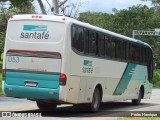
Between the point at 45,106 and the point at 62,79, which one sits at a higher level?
the point at 62,79

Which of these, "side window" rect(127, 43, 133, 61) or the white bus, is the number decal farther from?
"side window" rect(127, 43, 133, 61)

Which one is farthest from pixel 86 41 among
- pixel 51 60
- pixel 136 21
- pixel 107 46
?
pixel 136 21

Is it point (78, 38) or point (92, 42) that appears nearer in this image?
Answer: point (78, 38)

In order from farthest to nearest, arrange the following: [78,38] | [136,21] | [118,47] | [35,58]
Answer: [136,21] → [118,47] → [78,38] → [35,58]

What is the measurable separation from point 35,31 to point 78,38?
5.01 feet

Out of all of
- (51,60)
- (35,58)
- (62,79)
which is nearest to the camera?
(62,79)

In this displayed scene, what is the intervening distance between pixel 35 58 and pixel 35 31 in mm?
971

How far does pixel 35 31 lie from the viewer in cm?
1634

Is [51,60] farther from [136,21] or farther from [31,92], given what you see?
[136,21]

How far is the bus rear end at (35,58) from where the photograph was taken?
1584 centimetres

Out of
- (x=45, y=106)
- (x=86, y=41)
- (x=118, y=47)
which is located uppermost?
(x=86, y=41)

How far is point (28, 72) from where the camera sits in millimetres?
16094

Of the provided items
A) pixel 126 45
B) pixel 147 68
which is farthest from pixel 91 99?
pixel 147 68

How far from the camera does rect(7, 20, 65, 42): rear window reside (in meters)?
16.1
